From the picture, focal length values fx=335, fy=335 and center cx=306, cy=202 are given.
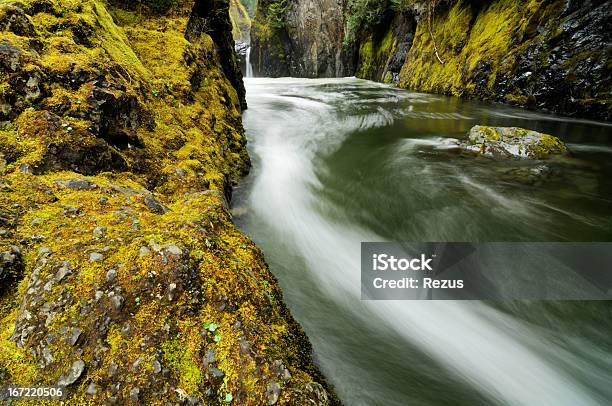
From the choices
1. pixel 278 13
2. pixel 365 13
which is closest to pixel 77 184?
pixel 365 13

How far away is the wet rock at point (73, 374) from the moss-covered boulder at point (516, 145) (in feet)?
25.3

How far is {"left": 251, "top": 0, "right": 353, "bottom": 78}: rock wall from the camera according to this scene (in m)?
31.8

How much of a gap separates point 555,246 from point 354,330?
3.10 meters

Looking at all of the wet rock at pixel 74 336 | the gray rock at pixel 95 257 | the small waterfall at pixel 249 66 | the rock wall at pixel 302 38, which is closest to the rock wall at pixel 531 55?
the gray rock at pixel 95 257

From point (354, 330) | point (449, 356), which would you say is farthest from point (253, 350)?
point (449, 356)

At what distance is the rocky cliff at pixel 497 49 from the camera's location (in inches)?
377

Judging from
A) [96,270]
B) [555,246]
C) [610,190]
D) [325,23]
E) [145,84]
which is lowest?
[555,246]

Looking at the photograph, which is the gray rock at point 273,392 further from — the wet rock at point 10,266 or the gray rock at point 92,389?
the wet rock at point 10,266

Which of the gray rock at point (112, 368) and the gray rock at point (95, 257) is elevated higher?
the gray rock at point (95, 257)

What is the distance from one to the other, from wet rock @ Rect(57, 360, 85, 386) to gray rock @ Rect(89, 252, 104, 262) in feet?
1.80

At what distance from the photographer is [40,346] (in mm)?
1592

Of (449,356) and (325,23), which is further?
(325,23)

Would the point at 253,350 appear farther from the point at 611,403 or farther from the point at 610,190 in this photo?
the point at 610,190

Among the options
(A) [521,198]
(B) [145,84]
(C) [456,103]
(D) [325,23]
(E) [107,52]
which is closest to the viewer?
(E) [107,52]
